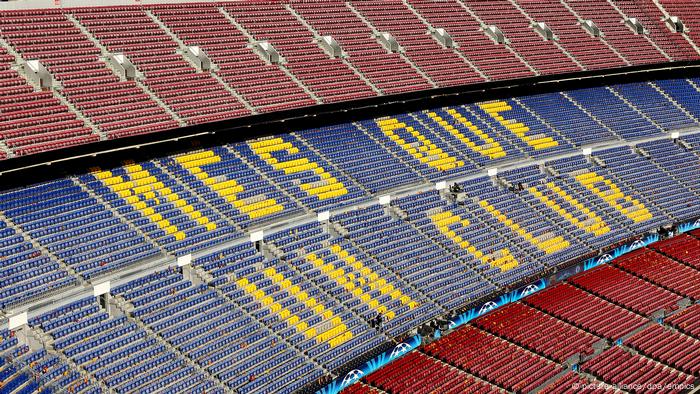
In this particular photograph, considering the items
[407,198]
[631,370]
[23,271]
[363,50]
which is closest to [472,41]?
[363,50]

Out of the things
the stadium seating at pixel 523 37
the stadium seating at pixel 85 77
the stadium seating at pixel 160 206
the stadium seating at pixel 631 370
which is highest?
the stadium seating at pixel 523 37

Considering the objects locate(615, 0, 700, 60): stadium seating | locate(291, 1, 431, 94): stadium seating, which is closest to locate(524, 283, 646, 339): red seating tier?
locate(291, 1, 431, 94): stadium seating

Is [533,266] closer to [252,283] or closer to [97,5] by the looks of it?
[252,283]

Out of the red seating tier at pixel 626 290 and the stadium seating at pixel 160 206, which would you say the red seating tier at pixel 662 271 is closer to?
the red seating tier at pixel 626 290

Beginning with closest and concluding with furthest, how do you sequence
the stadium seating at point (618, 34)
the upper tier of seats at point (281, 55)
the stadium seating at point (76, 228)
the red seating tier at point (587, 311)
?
the stadium seating at point (76, 228) → the upper tier of seats at point (281, 55) → the red seating tier at point (587, 311) → the stadium seating at point (618, 34)

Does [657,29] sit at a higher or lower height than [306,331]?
higher

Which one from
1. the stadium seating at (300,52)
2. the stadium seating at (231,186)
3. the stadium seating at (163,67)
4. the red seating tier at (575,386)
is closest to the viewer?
the red seating tier at (575,386)

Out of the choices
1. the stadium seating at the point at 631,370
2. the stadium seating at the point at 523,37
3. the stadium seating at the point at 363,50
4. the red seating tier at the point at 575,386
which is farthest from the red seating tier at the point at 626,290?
the stadium seating at the point at 523,37

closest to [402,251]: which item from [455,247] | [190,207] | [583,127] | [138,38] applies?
[455,247]

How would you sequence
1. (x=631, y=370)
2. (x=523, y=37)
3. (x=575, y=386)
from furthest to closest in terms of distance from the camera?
(x=523, y=37) → (x=631, y=370) → (x=575, y=386)

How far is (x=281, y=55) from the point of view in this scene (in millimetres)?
59000

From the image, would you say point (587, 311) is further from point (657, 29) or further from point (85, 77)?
point (657, 29)

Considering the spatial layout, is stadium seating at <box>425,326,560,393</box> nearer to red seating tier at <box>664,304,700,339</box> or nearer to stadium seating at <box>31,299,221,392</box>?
red seating tier at <box>664,304,700,339</box>

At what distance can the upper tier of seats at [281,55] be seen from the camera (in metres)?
47.9
